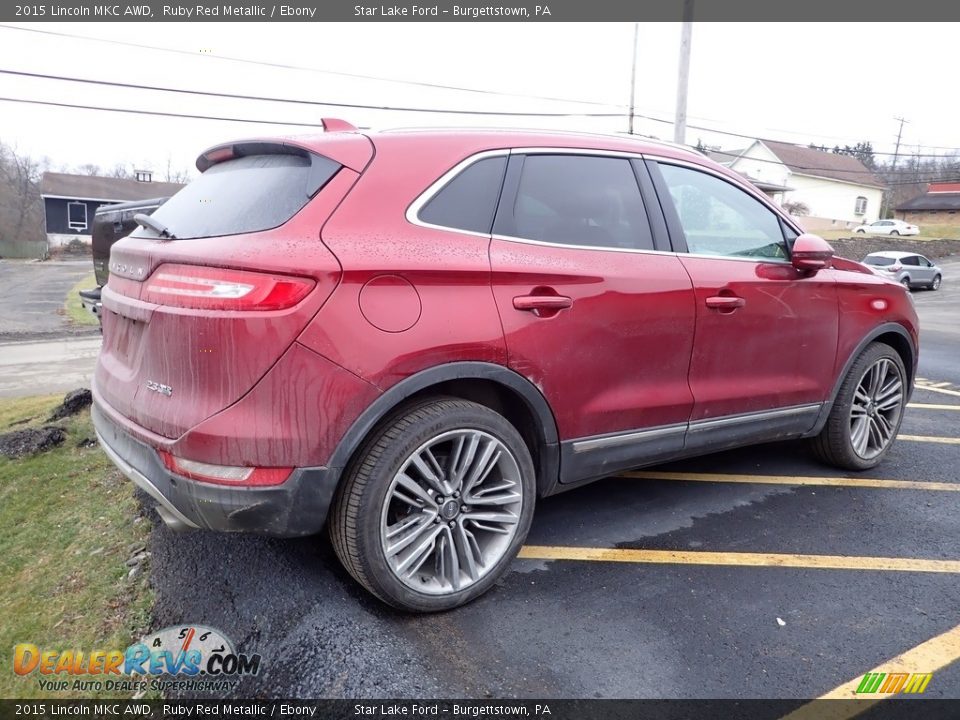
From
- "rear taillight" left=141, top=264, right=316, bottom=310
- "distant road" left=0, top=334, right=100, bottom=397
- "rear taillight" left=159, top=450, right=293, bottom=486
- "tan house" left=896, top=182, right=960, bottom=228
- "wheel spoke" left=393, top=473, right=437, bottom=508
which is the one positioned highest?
"tan house" left=896, top=182, right=960, bottom=228

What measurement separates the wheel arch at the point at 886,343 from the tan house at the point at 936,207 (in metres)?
63.0

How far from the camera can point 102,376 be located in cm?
286

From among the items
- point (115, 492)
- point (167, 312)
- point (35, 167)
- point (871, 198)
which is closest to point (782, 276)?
point (167, 312)

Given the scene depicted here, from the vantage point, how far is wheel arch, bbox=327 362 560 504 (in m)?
2.32

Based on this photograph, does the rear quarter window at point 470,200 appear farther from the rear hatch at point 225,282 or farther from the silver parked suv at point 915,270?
the silver parked suv at point 915,270

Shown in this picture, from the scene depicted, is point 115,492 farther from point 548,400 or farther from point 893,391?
point 893,391

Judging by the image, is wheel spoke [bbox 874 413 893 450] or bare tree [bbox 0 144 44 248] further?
bare tree [bbox 0 144 44 248]

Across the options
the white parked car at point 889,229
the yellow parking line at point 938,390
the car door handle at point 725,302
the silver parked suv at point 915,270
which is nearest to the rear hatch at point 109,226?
the car door handle at point 725,302

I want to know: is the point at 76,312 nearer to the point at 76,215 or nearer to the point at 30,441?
the point at 30,441

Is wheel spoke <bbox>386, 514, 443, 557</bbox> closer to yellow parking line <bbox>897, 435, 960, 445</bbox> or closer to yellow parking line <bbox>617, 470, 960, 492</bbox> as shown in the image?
yellow parking line <bbox>617, 470, 960, 492</bbox>

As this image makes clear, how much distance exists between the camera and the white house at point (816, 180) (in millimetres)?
51406

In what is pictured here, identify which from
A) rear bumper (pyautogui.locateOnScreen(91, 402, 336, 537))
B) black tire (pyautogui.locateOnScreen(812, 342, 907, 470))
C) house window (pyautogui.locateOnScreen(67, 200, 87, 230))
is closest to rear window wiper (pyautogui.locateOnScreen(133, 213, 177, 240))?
rear bumper (pyautogui.locateOnScreen(91, 402, 336, 537))

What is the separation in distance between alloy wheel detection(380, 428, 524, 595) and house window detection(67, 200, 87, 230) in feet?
179

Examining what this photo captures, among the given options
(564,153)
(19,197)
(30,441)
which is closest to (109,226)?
(30,441)
